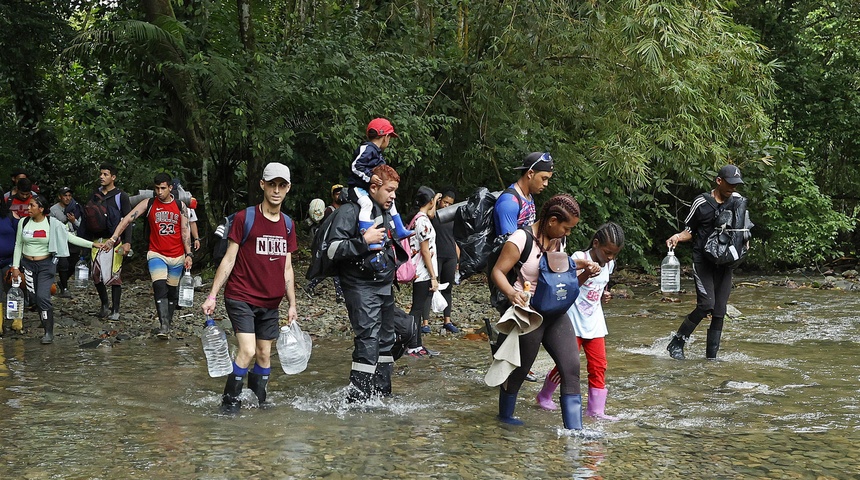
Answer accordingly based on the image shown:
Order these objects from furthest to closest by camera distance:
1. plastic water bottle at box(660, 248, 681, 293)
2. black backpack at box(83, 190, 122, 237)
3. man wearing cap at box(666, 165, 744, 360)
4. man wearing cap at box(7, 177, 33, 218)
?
black backpack at box(83, 190, 122, 237), man wearing cap at box(7, 177, 33, 218), plastic water bottle at box(660, 248, 681, 293), man wearing cap at box(666, 165, 744, 360)

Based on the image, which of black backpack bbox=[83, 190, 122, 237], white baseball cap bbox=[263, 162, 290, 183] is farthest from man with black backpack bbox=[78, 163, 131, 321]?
white baseball cap bbox=[263, 162, 290, 183]

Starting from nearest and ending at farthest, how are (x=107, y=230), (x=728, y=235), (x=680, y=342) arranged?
1. (x=728, y=235)
2. (x=680, y=342)
3. (x=107, y=230)

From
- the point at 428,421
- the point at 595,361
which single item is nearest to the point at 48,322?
the point at 428,421

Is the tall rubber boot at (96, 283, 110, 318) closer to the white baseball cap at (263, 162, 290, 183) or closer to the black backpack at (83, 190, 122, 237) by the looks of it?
the black backpack at (83, 190, 122, 237)

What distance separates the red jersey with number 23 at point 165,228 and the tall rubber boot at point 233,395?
455 cm

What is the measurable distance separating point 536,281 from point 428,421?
1460mm

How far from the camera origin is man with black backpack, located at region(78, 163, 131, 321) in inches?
496

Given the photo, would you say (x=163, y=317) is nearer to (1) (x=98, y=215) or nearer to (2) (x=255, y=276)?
(1) (x=98, y=215)

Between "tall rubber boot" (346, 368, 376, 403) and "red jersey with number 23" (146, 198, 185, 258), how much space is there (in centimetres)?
485

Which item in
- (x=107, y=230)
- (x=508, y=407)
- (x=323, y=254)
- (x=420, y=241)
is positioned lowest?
(x=508, y=407)

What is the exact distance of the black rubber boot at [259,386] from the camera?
753 cm

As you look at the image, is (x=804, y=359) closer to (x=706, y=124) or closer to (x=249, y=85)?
(x=706, y=124)

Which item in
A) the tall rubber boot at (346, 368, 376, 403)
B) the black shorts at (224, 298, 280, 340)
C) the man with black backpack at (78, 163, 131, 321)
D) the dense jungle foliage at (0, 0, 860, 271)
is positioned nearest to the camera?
the black shorts at (224, 298, 280, 340)

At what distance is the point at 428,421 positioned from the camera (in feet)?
23.2
